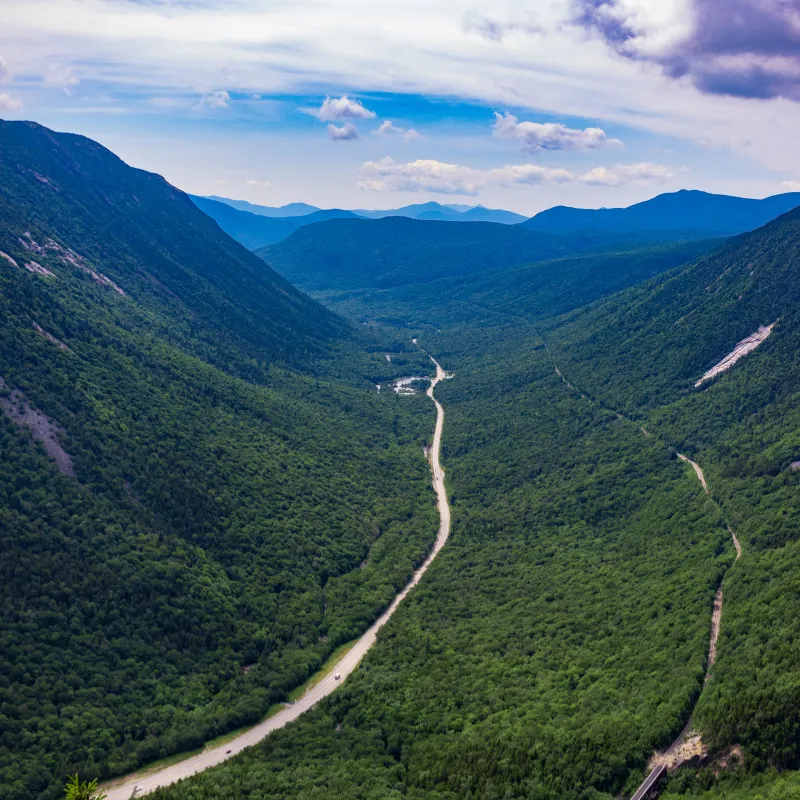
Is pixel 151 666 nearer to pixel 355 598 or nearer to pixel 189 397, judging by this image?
pixel 355 598

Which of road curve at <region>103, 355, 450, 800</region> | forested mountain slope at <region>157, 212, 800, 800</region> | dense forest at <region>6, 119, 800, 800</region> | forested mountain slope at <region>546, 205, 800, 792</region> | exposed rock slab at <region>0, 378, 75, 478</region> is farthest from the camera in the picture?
exposed rock slab at <region>0, 378, 75, 478</region>

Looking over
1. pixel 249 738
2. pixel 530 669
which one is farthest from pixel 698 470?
pixel 249 738

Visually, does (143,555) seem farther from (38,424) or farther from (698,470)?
(698,470)

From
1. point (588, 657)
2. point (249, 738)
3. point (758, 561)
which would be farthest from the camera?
point (758, 561)

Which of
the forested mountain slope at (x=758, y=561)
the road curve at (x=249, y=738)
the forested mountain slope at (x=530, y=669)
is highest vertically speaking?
Answer: the forested mountain slope at (x=758, y=561)

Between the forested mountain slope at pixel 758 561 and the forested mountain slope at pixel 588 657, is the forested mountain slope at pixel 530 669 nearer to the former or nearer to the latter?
the forested mountain slope at pixel 588 657

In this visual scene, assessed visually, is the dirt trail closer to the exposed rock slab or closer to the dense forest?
the dense forest

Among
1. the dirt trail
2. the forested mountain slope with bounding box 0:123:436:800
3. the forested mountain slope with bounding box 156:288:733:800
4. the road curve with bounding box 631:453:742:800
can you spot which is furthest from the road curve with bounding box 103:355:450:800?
the dirt trail

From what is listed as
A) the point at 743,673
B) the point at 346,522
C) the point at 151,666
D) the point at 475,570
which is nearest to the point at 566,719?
the point at 743,673

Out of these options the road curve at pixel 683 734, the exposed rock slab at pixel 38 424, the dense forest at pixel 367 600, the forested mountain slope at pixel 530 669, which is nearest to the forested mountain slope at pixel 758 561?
the dense forest at pixel 367 600

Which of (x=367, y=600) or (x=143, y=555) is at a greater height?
(x=143, y=555)

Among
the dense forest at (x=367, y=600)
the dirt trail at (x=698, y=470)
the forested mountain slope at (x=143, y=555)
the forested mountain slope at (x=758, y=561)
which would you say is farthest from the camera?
the dirt trail at (x=698, y=470)

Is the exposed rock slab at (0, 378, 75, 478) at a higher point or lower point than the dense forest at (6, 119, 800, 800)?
higher
